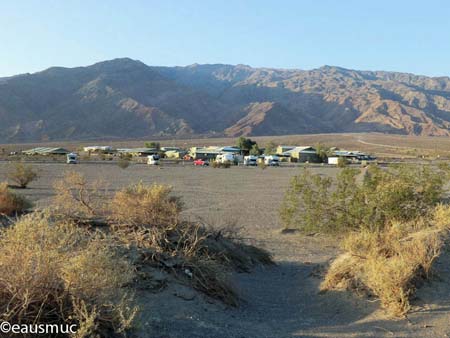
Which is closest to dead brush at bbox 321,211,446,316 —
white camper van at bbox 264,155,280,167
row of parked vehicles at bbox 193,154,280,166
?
row of parked vehicles at bbox 193,154,280,166

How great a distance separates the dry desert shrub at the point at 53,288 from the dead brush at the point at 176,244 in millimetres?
2461

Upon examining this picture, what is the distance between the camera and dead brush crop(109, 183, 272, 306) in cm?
824

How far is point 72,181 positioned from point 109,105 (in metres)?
172

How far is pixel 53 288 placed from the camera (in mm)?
5355

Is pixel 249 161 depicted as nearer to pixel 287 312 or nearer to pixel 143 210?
pixel 143 210

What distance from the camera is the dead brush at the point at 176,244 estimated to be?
824 centimetres

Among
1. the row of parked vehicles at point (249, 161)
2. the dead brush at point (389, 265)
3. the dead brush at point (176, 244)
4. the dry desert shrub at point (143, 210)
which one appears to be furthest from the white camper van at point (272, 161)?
the dead brush at point (389, 265)

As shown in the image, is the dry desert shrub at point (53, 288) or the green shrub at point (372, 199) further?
the green shrub at point (372, 199)

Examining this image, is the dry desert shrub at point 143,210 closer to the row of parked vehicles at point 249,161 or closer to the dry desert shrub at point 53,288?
the dry desert shrub at point 53,288

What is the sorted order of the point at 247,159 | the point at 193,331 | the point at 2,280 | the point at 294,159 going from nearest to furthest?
1. the point at 2,280
2. the point at 193,331
3. the point at 247,159
4. the point at 294,159

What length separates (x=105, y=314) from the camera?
18.0ft

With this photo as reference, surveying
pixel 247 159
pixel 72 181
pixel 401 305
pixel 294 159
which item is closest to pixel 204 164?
pixel 247 159

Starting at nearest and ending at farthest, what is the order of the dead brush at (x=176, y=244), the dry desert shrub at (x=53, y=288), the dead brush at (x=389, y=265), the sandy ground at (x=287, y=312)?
the dry desert shrub at (x=53, y=288), the sandy ground at (x=287, y=312), the dead brush at (x=389, y=265), the dead brush at (x=176, y=244)

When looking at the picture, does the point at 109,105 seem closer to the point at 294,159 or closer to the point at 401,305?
the point at 294,159
